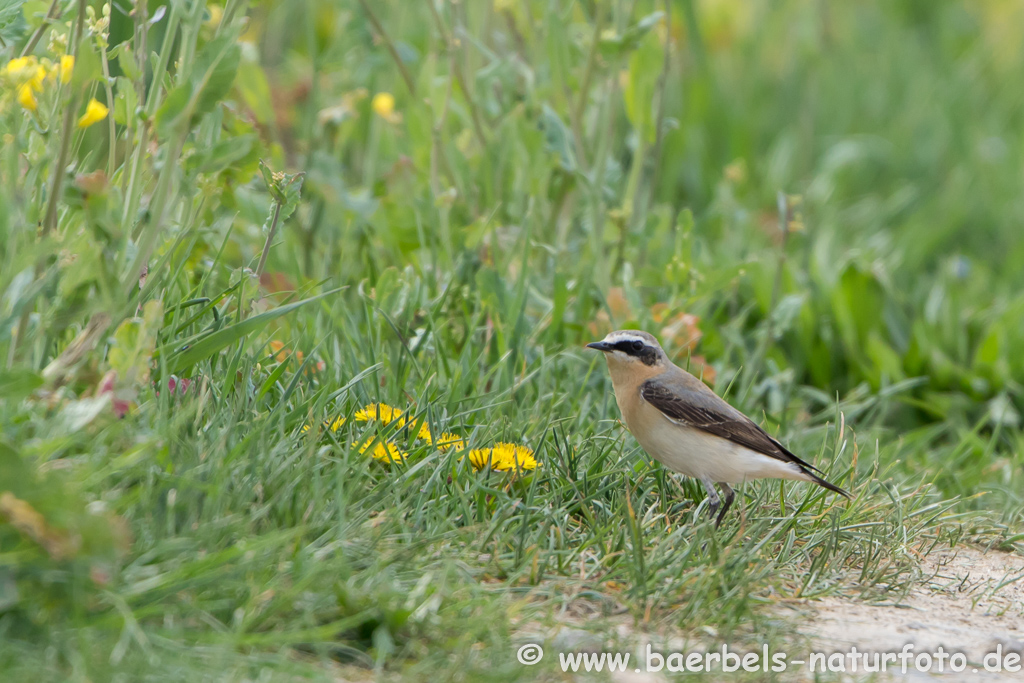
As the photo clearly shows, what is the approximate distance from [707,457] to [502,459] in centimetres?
74

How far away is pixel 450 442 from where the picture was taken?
385 cm

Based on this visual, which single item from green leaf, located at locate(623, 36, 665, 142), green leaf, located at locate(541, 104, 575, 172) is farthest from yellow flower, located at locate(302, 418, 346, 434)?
green leaf, located at locate(623, 36, 665, 142)

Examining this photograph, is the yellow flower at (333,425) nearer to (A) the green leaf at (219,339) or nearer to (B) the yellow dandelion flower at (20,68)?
(A) the green leaf at (219,339)

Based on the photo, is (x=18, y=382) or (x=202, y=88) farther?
(x=202, y=88)

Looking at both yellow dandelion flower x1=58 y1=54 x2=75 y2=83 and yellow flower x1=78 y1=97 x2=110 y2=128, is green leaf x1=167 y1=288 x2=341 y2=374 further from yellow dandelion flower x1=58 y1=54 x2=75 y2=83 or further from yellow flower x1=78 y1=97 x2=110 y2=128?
yellow dandelion flower x1=58 y1=54 x2=75 y2=83

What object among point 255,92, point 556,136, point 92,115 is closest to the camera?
point 92,115

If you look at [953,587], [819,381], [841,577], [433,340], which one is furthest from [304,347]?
[819,381]

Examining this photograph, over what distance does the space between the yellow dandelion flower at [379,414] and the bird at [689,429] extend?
82 centimetres

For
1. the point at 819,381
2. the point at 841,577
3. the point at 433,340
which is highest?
the point at 433,340

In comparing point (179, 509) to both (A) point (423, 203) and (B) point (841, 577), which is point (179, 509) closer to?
(B) point (841, 577)

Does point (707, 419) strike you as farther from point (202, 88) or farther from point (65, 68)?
point (65, 68)

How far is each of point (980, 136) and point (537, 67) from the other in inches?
179

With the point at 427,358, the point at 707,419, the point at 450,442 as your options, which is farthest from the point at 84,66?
the point at 707,419

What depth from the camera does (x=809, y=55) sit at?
25.8 feet
